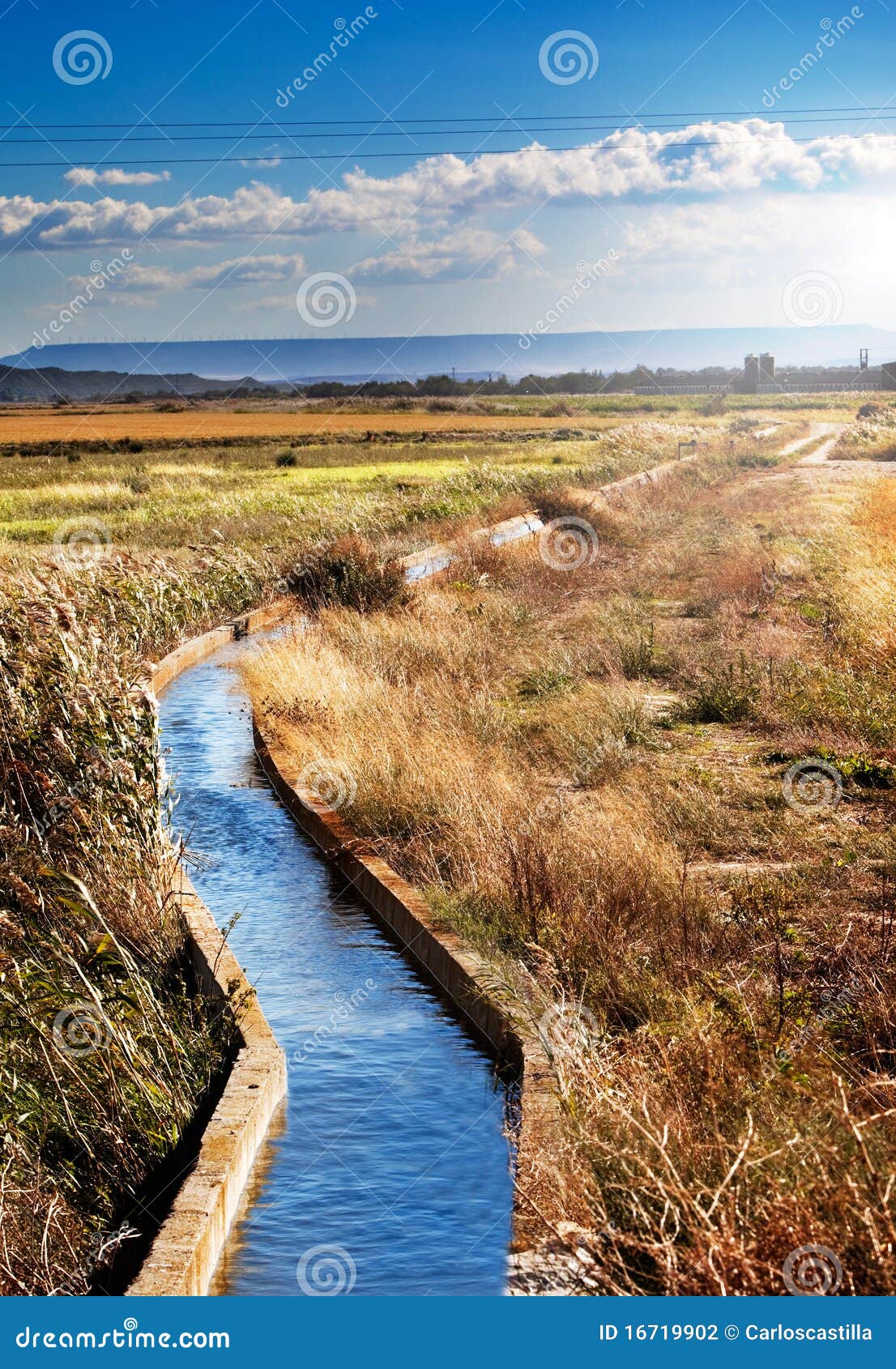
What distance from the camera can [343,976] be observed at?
7574 millimetres

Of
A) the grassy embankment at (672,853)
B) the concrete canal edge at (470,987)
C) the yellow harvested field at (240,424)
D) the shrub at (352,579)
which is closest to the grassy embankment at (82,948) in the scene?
the concrete canal edge at (470,987)

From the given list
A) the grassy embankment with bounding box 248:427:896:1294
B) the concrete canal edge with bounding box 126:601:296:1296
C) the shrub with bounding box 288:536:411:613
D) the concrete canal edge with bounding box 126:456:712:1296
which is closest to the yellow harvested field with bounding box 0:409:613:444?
the shrub with bounding box 288:536:411:613

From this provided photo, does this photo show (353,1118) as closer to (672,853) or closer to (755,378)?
(672,853)

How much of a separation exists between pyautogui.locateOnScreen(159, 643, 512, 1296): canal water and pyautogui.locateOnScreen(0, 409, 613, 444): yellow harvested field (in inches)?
2885

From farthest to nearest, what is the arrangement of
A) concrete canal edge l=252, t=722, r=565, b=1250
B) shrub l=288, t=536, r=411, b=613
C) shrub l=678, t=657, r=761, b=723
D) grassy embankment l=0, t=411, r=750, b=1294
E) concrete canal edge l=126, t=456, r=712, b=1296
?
shrub l=288, t=536, r=411, b=613 → shrub l=678, t=657, r=761, b=723 → grassy embankment l=0, t=411, r=750, b=1294 → concrete canal edge l=252, t=722, r=565, b=1250 → concrete canal edge l=126, t=456, r=712, b=1296

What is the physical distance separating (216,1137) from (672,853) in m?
3.51

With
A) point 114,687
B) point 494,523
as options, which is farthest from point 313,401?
point 114,687

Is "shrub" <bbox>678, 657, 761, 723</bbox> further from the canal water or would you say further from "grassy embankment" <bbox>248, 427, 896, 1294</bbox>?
the canal water

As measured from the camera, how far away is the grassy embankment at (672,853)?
3846 millimetres

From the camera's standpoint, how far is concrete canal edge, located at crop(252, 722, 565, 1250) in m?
4.65

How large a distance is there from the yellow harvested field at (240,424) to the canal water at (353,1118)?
73.3 metres

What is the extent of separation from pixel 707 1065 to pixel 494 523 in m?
26.6

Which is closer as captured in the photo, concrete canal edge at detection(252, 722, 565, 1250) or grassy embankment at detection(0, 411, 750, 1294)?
concrete canal edge at detection(252, 722, 565, 1250)

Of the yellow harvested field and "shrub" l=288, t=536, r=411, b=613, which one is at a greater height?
the yellow harvested field
